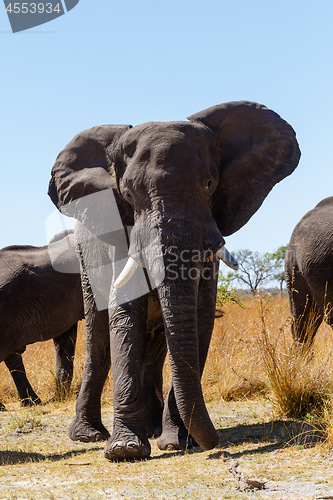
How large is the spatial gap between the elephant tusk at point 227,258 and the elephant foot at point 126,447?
1.39 m

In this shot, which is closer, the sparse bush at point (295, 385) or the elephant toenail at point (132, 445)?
the elephant toenail at point (132, 445)

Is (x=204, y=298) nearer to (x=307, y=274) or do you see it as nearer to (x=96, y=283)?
(x=96, y=283)

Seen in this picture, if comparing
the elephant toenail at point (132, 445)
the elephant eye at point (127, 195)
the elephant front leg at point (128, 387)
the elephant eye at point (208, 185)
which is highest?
the elephant eye at point (127, 195)

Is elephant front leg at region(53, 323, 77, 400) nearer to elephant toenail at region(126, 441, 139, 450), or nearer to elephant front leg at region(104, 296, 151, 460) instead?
elephant front leg at region(104, 296, 151, 460)

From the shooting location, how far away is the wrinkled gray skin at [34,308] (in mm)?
7789

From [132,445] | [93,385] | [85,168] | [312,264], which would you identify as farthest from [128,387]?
[312,264]

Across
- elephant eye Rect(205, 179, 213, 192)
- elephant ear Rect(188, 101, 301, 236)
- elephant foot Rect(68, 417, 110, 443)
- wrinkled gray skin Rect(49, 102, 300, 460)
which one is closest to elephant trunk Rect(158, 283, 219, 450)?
wrinkled gray skin Rect(49, 102, 300, 460)

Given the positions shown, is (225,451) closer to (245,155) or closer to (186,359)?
(186,359)

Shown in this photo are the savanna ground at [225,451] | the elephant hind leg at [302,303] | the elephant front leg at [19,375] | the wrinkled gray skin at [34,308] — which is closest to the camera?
the savanna ground at [225,451]

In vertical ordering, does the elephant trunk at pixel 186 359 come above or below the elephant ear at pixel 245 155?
below

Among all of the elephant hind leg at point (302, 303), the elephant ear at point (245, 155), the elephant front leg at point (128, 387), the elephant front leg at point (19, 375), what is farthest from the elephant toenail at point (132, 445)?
the elephant front leg at point (19, 375)

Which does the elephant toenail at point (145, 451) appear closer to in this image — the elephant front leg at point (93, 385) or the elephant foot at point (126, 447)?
the elephant foot at point (126, 447)

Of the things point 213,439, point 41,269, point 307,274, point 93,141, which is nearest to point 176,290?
point 213,439

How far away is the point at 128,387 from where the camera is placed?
4273mm
